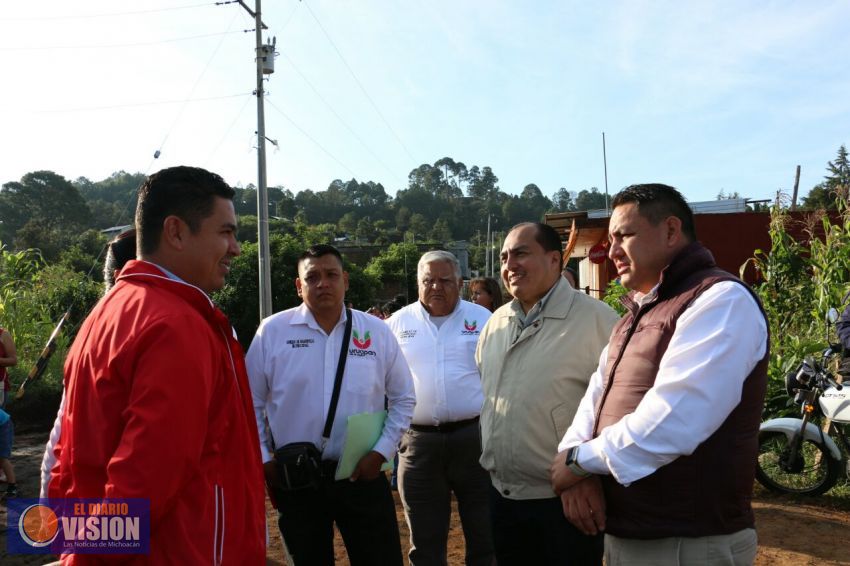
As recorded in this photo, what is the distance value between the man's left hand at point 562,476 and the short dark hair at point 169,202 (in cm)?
144

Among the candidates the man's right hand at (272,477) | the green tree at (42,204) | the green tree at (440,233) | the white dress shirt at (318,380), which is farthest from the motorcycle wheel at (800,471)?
the green tree at (440,233)

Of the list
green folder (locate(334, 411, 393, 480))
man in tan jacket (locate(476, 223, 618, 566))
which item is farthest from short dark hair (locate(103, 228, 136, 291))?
man in tan jacket (locate(476, 223, 618, 566))

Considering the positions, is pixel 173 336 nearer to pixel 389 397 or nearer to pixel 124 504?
pixel 124 504

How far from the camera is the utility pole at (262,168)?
1562cm

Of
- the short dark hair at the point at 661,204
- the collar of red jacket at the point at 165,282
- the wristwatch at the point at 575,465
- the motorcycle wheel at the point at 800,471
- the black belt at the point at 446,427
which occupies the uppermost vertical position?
the short dark hair at the point at 661,204

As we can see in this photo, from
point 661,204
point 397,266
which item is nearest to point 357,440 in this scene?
point 661,204

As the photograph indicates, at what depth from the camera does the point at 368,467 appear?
3074 millimetres

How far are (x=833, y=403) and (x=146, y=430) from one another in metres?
5.61

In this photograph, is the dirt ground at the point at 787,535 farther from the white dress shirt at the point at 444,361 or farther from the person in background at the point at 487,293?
the person in background at the point at 487,293

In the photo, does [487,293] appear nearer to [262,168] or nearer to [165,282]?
[165,282]

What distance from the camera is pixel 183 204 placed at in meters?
1.89

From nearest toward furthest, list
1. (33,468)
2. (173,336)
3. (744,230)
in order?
(173,336)
(33,468)
(744,230)

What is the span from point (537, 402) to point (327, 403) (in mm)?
1079

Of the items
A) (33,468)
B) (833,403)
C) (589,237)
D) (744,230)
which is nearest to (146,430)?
(833,403)
